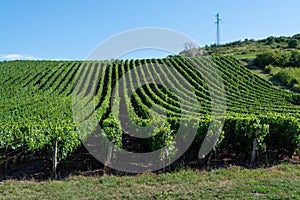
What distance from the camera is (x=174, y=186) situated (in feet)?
31.8

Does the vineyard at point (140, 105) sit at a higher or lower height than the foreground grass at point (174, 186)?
higher

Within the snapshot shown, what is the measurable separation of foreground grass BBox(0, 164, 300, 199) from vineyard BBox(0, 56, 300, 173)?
6.40ft

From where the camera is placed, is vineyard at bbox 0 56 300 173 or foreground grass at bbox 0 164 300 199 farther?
vineyard at bbox 0 56 300 173

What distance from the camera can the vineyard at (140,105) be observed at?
13.1 metres

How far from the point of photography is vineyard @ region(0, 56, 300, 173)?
13.1m

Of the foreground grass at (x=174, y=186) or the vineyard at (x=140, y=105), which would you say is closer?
the foreground grass at (x=174, y=186)

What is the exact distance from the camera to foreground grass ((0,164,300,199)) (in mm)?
8859

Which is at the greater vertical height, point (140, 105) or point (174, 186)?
point (140, 105)

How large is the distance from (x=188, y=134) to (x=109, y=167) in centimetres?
381

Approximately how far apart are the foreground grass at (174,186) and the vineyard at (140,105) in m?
1.95

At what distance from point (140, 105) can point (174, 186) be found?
48.2 ft

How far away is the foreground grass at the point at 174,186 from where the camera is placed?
29.1 feet

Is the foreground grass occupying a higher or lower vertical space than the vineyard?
lower

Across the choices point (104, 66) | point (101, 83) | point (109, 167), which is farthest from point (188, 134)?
point (104, 66)
